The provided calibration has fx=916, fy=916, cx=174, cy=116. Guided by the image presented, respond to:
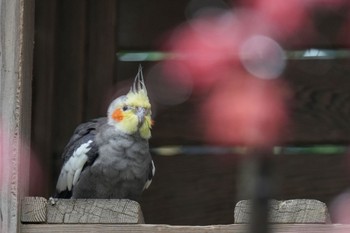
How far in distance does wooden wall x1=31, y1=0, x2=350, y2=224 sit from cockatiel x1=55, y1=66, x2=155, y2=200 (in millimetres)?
280

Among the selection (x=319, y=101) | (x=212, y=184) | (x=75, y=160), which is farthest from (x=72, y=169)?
(x=319, y=101)

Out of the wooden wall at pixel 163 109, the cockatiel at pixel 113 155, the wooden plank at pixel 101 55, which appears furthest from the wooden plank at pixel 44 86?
the cockatiel at pixel 113 155

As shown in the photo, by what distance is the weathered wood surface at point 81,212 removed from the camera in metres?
1.82

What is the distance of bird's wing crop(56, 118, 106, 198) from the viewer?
2354mm

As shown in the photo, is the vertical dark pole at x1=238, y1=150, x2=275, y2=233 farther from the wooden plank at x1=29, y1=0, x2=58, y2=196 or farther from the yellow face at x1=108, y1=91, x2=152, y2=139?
the wooden plank at x1=29, y1=0, x2=58, y2=196

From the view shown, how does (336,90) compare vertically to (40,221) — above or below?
above

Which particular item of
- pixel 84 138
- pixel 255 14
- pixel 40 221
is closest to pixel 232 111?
pixel 255 14

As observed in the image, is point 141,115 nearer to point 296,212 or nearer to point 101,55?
point 101,55

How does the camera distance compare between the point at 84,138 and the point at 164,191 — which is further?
the point at 164,191

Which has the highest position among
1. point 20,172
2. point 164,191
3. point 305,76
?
point 305,76

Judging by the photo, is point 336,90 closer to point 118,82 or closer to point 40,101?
point 118,82

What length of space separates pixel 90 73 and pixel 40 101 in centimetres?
18

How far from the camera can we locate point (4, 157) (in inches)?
72.6

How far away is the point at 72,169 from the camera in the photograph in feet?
7.72
